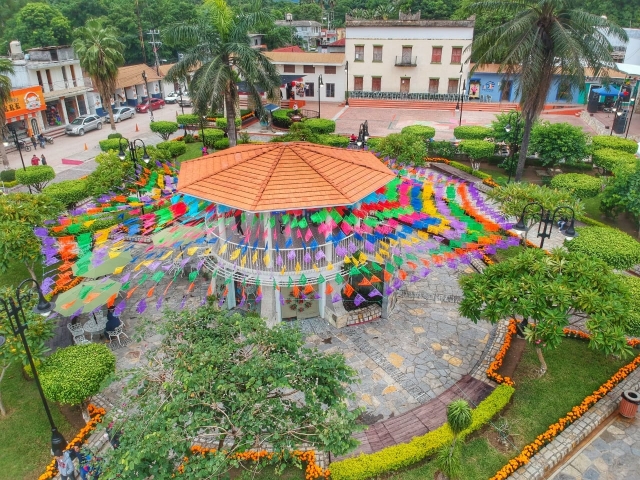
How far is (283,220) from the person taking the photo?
15.3 metres

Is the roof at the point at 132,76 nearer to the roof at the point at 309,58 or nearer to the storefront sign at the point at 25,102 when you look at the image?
the storefront sign at the point at 25,102

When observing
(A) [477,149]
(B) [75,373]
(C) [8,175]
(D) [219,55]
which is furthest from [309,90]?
(B) [75,373]

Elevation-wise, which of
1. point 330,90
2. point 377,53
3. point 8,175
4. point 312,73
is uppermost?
point 377,53

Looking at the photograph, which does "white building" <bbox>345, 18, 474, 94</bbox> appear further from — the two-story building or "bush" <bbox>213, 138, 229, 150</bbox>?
the two-story building

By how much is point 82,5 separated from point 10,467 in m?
74.5

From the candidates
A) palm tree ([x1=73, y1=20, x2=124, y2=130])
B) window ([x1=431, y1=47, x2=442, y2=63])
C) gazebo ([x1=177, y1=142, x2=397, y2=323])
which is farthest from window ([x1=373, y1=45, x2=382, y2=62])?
gazebo ([x1=177, y1=142, x2=397, y2=323])

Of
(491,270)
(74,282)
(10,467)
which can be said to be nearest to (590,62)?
(491,270)

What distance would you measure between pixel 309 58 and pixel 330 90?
4.17 meters

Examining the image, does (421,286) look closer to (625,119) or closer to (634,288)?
(634,288)

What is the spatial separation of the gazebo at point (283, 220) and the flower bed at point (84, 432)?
537 centimetres

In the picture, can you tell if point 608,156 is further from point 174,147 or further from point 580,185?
point 174,147

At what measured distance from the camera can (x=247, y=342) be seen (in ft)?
32.1

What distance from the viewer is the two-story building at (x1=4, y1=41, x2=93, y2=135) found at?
139 ft

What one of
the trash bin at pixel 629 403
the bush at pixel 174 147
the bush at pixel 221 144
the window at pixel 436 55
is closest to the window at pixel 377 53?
the window at pixel 436 55
